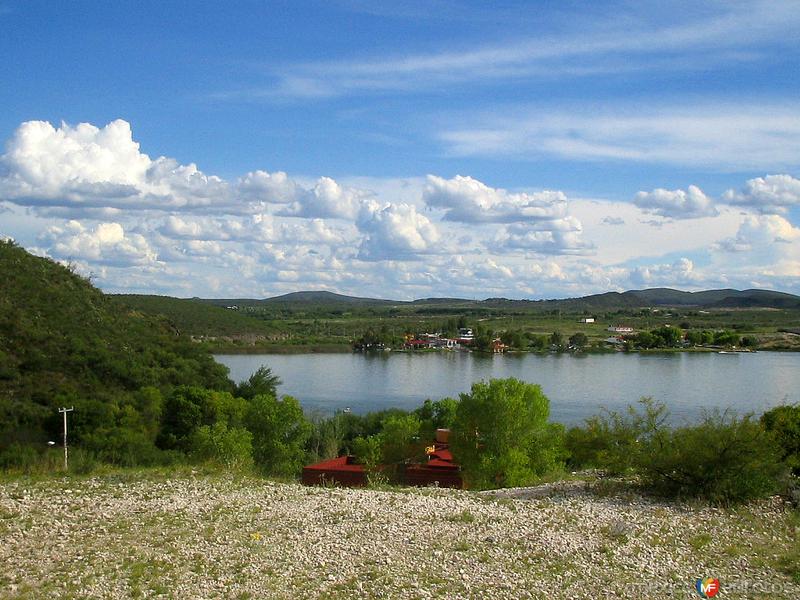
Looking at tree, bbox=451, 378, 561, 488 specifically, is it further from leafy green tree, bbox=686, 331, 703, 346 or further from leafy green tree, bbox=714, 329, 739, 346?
leafy green tree, bbox=686, 331, 703, 346

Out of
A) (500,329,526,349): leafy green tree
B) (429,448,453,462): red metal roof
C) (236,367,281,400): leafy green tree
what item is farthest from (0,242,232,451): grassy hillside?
(500,329,526,349): leafy green tree

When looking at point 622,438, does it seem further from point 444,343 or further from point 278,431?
point 444,343

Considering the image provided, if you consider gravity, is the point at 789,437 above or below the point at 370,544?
above

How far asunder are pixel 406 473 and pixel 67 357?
1656 cm

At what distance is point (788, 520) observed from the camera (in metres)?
9.67

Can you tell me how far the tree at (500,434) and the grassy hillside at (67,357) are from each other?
13.6 m

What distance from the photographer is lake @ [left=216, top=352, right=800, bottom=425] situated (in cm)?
5109

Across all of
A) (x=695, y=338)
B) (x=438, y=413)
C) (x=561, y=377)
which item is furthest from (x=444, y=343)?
(x=438, y=413)

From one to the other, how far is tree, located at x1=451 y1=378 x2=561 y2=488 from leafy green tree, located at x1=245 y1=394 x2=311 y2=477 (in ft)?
25.6

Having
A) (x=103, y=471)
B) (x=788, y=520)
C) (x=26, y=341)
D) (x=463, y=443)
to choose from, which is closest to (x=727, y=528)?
(x=788, y=520)

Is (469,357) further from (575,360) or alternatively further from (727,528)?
(727,528)

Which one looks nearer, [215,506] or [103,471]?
[215,506]

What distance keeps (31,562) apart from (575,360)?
3096 inches

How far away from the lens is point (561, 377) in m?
66.1
